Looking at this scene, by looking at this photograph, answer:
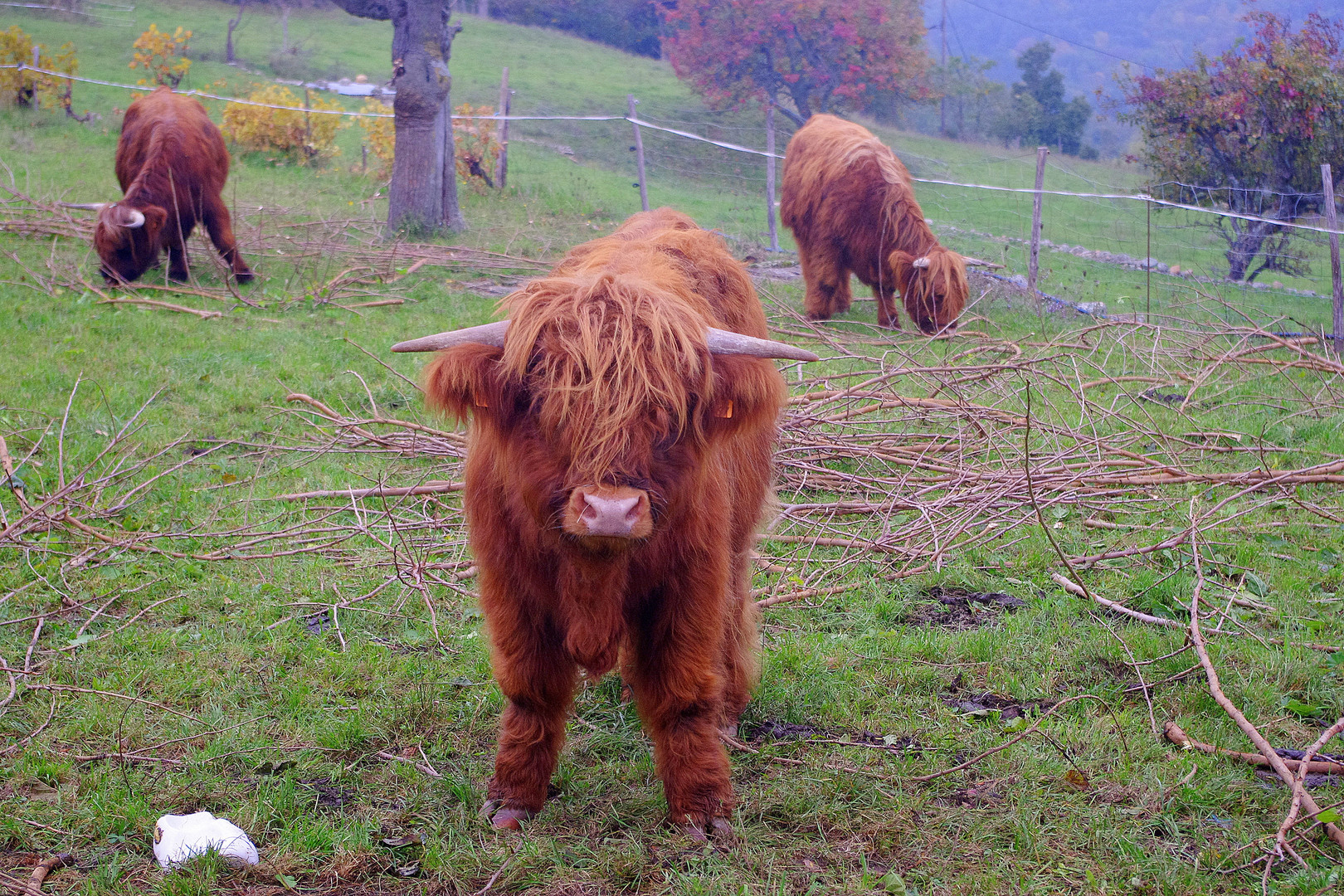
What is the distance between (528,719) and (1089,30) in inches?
1812

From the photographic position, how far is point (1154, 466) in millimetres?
5281

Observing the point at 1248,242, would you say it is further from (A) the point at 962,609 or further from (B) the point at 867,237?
(A) the point at 962,609

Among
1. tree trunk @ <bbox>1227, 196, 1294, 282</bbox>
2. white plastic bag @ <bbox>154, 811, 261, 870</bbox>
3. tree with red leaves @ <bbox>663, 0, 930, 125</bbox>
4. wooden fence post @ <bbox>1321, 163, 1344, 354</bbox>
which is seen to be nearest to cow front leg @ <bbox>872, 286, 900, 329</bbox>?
tree trunk @ <bbox>1227, 196, 1294, 282</bbox>

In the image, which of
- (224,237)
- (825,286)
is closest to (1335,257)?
(825,286)

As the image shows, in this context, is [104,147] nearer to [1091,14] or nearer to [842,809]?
[842,809]

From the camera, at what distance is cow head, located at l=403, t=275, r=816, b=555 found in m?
2.31

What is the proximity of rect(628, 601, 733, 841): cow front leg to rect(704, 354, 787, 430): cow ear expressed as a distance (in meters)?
0.56

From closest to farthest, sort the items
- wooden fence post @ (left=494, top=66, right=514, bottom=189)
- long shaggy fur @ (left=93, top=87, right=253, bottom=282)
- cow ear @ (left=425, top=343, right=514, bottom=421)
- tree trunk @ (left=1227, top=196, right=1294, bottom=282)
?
cow ear @ (left=425, top=343, right=514, bottom=421), long shaggy fur @ (left=93, top=87, right=253, bottom=282), tree trunk @ (left=1227, top=196, right=1294, bottom=282), wooden fence post @ (left=494, top=66, right=514, bottom=189)

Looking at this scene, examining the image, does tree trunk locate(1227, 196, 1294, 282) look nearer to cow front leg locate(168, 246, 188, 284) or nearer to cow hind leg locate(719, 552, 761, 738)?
cow hind leg locate(719, 552, 761, 738)

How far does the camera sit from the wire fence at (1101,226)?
30.2 feet

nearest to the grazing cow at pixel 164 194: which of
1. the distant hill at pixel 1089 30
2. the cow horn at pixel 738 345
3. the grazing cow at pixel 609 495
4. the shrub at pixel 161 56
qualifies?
the grazing cow at pixel 609 495

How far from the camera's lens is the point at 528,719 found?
2.85 m

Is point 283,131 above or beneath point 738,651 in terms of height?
above

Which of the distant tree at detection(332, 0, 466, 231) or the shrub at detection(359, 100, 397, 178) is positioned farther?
the shrub at detection(359, 100, 397, 178)
